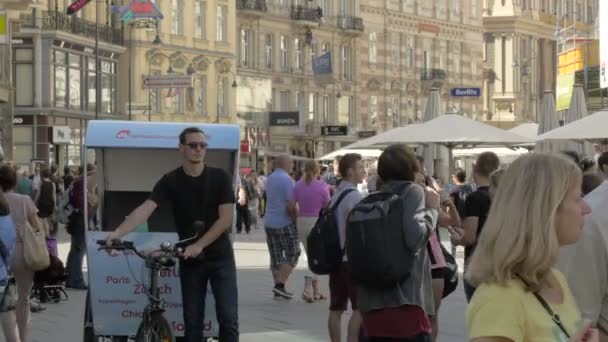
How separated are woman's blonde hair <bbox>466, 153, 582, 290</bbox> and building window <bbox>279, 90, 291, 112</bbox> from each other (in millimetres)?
74534

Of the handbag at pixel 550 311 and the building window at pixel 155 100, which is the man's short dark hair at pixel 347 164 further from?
the building window at pixel 155 100

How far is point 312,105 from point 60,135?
89.4ft

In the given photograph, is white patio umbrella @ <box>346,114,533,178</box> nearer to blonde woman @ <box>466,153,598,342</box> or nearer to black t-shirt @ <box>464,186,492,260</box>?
black t-shirt @ <box>464,186,492,260</box>

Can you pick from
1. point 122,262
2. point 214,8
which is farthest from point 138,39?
point 122,262

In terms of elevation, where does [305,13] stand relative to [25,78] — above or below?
above

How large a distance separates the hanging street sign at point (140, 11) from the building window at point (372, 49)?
33.2 meters

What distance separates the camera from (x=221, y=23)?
72.8m

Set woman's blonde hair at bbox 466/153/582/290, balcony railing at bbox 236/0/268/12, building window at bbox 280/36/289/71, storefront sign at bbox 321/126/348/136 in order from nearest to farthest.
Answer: woman's blonde hair at bbox 466/153/582/290 < storefront sign at bbox 321/126/348/136 < balcony railing at bbox 236/0/268/12 < building window at bbox 280/36/289/71

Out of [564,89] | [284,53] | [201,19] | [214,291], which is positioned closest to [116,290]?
[214,291]

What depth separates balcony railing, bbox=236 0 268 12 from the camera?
75.0 m

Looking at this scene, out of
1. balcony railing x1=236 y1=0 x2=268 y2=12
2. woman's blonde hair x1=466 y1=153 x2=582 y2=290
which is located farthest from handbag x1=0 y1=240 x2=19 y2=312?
A: balcony railing x1=236 y1=0 x2=268 y2=12

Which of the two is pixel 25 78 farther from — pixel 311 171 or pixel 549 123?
pixel 311 171

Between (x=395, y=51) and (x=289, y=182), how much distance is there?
71923 millimetres

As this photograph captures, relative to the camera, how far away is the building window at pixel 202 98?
7088 cm
